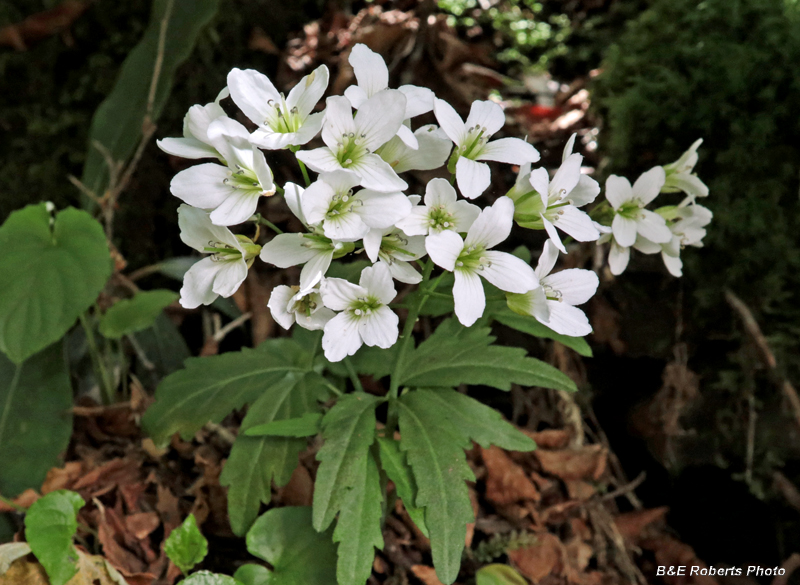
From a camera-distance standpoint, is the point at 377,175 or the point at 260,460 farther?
the point at 260,460

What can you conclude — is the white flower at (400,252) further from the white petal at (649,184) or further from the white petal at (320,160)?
the white petal at (649,184)

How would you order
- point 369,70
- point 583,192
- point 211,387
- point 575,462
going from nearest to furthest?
point 369,70 < point 583,192 < point 211,387 < point 575,462

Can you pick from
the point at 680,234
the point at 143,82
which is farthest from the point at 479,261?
the point at 143,82

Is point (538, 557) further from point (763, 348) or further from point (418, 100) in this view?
point (418, 100)

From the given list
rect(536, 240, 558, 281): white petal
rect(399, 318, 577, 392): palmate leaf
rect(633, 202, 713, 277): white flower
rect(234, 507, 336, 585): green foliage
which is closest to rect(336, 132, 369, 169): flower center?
rect(536, 240, 558, 281): white petal

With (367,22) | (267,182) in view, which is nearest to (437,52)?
(367,22)

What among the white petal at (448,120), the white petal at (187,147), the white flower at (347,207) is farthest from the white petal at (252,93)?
the white petal at (448,120)

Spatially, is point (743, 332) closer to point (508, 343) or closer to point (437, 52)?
point (508, 343)

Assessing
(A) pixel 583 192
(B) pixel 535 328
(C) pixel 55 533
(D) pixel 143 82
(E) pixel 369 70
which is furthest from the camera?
(D) pixel 143 82
